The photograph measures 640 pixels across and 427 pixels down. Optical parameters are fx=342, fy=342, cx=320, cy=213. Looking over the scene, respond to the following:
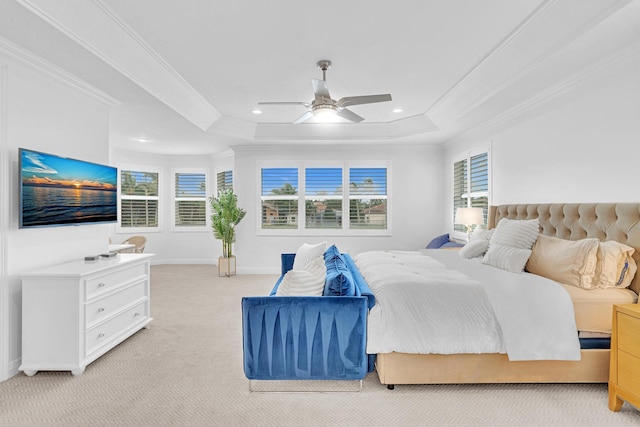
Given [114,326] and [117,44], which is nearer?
[117,44]

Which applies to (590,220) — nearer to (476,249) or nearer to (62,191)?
(476,249)

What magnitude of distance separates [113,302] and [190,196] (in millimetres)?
5281

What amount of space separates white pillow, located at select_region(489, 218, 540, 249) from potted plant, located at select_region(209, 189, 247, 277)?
459cm

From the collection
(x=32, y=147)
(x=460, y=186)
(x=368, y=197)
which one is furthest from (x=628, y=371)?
(x=368, y=197)

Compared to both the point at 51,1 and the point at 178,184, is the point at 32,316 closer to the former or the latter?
the point at 51,1

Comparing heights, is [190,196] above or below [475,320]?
above

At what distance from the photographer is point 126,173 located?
7504mm

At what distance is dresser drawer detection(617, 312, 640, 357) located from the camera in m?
2.05

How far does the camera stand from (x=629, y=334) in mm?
2105

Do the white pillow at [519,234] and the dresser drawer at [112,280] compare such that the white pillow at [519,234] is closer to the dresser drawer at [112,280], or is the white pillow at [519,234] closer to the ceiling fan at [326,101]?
the ceiling fan at [326,101]

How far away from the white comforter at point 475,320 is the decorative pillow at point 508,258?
1.31 ft

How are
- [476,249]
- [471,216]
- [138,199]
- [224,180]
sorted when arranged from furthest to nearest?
[224,180] → [138,199] → [471,216] → [476,249]

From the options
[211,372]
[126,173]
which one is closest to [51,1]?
[211,372]

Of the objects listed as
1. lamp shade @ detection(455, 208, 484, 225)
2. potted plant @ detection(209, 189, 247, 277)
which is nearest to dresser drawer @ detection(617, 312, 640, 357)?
lamp shade @ detection(455, 208, 484, 225)
